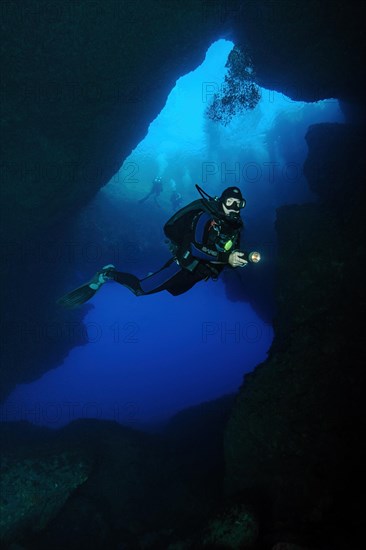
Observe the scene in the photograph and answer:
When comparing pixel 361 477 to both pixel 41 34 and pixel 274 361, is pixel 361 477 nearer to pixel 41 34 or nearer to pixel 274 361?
pixel 274 361

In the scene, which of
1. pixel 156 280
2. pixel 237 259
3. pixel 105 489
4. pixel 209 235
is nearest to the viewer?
pixel 237 259

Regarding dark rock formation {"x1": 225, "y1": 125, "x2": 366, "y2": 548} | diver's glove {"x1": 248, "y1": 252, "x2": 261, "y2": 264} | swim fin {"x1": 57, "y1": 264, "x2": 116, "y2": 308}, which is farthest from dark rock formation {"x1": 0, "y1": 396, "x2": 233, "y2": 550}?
diver's glove {"x1": 248, "y1": 252, "x2": 261, "y2": 264}

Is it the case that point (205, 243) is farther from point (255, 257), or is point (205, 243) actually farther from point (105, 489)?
point (105, 489)

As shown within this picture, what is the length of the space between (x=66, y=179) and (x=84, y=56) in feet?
14.4

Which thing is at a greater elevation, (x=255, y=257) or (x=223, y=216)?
(x=223, y=216)

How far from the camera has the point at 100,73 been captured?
10.5 metres

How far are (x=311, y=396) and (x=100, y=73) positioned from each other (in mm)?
11227

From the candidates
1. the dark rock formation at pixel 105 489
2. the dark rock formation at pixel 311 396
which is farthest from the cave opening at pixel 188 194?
the dark rock formation at pixel 105 489

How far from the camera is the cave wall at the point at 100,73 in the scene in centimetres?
928

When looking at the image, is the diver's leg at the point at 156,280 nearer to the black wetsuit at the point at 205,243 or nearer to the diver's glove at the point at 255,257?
the black wetsuit at the point at 205,243

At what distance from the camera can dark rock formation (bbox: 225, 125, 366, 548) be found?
647 cm

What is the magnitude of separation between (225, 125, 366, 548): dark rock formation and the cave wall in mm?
6277

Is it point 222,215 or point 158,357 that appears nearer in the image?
point 222,215

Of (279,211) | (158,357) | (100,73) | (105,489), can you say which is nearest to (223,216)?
(279,211)
